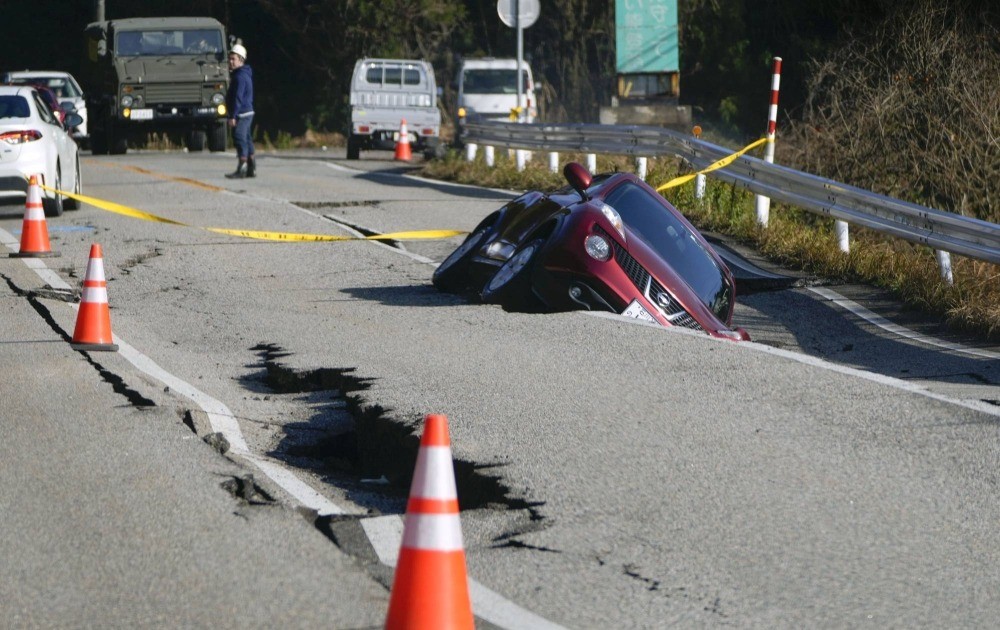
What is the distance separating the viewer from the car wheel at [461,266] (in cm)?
1080

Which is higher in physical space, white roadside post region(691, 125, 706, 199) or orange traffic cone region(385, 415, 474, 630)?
white roadside post region(691, 125, 706, 199)

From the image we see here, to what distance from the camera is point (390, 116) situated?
96.9ft

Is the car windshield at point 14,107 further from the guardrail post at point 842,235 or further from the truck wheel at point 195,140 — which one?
the truck wheel at point 195,140

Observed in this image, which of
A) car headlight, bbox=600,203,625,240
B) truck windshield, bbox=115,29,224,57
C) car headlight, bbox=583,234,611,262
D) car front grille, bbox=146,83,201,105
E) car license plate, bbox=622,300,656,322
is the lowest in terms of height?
car license plate, bbox=622,300,656,322

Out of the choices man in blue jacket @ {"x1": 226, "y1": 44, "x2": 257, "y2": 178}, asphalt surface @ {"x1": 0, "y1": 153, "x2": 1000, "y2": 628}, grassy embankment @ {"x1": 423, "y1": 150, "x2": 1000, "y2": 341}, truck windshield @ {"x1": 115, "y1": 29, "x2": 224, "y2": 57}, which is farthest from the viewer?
truck windshield @ {"x1": 115, "y1": 29, "x2": 224, "y2": 57}

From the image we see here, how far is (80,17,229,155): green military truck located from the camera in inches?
1163

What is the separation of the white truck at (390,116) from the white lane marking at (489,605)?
77.4ft

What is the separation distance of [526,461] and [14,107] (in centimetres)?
1225

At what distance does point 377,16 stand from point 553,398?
36.9m

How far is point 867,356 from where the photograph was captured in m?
9.88

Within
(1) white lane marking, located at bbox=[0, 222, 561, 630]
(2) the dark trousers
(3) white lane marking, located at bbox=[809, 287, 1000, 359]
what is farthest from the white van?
(1) white lane marking, located at bbox=[0, 222, 561, 630]

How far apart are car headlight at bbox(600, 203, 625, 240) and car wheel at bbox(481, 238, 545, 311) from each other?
445 mm

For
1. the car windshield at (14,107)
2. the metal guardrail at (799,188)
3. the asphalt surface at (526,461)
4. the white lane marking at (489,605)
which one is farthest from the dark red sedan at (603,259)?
the car windshield at (14,107)

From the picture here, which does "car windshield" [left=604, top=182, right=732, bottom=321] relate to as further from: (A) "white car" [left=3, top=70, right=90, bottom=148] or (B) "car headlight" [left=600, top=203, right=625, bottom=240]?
(A) "white car" [left=3, top=70, right=90, bottom=148]
